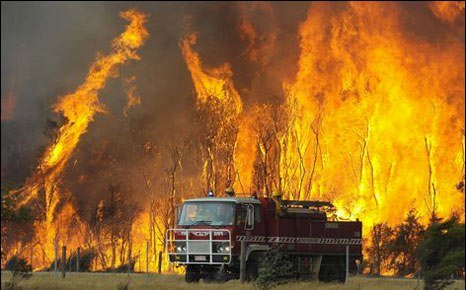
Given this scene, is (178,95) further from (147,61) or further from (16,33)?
(16,33)

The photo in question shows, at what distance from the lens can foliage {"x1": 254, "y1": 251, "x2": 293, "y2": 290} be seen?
119ft

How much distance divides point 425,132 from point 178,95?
17.1 metres

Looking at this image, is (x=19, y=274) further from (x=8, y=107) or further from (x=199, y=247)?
(x=8, y=107)

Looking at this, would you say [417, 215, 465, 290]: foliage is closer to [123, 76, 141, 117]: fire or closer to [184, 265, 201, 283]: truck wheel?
[184, 265, 201, 283]: truck wheel

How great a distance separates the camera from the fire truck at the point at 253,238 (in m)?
40.2

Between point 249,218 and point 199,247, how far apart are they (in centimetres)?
220

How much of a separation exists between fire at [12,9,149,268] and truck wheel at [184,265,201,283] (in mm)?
26340

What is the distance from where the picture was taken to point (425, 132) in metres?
73.3

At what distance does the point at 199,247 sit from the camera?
132 feet

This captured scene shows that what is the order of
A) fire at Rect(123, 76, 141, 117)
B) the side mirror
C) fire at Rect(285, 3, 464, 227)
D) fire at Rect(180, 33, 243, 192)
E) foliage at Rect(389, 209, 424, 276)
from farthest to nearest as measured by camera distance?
fire at Rect(123, 76, 141, 117) → fire at Rect(285, 3, 464, 227) → fire at Rect(180, 33, 243, 192) → foliage at Rect(389, 209, 424, 276) → the side mirror

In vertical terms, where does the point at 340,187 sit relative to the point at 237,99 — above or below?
below

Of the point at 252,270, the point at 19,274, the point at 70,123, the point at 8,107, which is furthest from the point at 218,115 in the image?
the point at 19,274

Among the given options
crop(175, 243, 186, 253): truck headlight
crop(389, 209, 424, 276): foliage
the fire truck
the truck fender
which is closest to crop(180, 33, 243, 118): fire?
crop(389, 209, 424, 276): foliage

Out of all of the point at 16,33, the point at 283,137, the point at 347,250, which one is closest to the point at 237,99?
the point at 283,137
